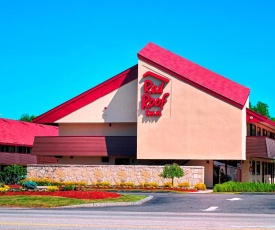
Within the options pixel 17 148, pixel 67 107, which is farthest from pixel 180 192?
pixel 17 148

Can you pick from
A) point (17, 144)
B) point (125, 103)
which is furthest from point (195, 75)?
point (17, 144)

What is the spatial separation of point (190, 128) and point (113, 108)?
831 centimetres

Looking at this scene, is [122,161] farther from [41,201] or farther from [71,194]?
[41,201]

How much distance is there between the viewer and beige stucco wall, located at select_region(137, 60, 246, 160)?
50.8 metres

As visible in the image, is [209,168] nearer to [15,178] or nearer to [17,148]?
[15,178]

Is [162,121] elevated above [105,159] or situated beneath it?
elevated above

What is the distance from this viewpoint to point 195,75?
174 feet

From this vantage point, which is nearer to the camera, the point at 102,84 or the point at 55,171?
the point at 55,171

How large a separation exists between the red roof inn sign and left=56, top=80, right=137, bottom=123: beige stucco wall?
9.80 feet

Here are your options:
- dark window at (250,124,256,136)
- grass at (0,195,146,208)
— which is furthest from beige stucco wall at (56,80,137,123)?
grass at (0,195,146,208)

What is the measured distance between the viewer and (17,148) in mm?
75750

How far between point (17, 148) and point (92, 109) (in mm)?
21760

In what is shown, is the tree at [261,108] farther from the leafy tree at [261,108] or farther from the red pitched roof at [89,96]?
the red pitched roof at [89,96]

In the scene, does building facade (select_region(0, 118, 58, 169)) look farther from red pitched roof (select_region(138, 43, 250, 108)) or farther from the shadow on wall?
red pitched roof (select_region(138, 43, 250, 108))
